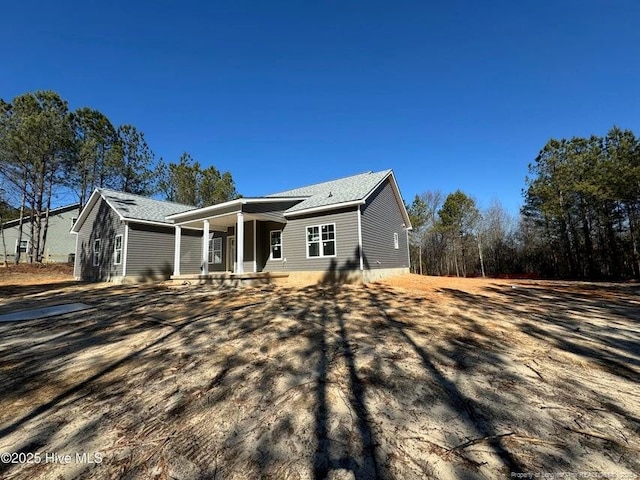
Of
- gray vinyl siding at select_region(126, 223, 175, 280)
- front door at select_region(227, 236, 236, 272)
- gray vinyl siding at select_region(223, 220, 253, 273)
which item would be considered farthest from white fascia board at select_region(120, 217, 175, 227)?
gray vinyl siding at select_region(223, 220, 253, 273)

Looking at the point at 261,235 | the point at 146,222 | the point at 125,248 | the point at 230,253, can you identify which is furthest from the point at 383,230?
the point at 125,248

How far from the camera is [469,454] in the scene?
207 centimetres

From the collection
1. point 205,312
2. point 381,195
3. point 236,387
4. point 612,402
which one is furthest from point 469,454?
point 381,195

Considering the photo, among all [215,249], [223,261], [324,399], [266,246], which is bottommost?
[324,399]

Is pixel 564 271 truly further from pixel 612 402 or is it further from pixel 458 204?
pixel 612 402

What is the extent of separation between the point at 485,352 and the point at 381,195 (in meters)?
11.7

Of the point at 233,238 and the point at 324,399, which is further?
the point at 233,238

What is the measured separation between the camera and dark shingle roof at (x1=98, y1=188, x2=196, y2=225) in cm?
1576

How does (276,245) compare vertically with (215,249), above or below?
below

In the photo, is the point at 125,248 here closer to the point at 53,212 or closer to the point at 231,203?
the point at 231,203

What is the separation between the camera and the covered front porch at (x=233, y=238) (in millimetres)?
13141

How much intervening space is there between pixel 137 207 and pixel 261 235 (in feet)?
25.9

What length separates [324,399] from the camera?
2.82 meters

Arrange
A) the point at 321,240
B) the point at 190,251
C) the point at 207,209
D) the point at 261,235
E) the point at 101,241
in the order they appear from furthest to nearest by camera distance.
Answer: the point at 190,251
the point at 101,241
the point at 261,235
the point at 207,209
the point at 321,240
